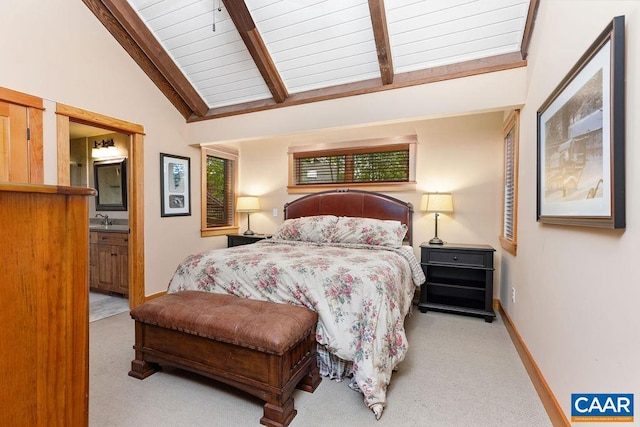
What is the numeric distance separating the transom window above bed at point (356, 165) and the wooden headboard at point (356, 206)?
132mm

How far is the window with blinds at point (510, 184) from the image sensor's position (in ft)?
8.83

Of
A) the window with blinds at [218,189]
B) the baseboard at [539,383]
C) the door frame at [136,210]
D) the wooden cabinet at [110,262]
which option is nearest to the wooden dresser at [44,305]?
the baseboard at [539,383]

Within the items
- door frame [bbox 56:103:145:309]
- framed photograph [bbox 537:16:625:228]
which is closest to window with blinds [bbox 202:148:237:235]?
door frame [bbox 56:103:145:309]

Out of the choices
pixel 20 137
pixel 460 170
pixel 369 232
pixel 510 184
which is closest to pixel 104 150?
pixel 20 137

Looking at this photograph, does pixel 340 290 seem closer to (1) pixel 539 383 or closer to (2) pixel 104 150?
(1) pixel 539 383

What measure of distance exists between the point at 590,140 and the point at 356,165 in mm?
2888

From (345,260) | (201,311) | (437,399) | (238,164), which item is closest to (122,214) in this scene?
(238,164)

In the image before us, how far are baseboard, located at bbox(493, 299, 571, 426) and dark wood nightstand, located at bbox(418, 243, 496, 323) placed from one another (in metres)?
0.50

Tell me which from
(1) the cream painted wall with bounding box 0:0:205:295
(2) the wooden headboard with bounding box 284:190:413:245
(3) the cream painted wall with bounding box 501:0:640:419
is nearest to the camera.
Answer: (3) the cream painted wall with bounding box 501:0:640:419

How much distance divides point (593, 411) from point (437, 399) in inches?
31.5

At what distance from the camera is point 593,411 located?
46.3 inches

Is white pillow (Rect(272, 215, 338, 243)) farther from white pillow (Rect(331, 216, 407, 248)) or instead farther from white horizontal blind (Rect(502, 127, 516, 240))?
white horizontal blind (Rect(502, 127, 516, 240))

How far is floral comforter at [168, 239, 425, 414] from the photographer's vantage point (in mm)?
1778

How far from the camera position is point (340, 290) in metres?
1.93
